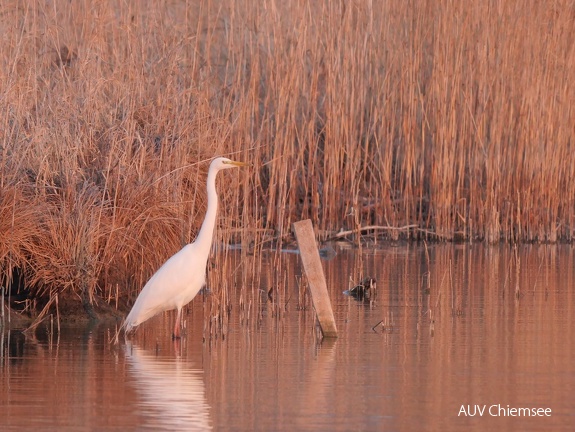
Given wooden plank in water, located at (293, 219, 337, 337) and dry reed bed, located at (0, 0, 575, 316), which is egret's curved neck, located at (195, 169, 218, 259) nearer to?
wooden plank in water, located at (293, 219, 337, 337)

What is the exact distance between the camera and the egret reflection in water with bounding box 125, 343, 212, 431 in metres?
5.37

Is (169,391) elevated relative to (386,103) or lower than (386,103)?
lower

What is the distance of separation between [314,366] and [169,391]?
1.02 meters

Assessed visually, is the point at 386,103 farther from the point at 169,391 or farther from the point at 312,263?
the point at 169,391

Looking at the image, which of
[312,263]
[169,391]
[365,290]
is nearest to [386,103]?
[365,290]

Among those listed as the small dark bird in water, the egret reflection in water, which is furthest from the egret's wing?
the small dark bird in water

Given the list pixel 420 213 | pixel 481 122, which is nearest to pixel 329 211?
pixel 420 213

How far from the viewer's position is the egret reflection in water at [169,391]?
5371 millimetres

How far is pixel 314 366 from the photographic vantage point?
22.1 ft

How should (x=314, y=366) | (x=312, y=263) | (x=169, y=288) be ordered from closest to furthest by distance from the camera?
(x=314, y=366) < (x=312, y=263) < (x=169, y=288)

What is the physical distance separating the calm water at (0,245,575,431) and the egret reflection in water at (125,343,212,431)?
0.03ft

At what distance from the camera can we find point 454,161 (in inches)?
574

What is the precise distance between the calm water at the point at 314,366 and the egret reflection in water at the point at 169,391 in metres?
0.01

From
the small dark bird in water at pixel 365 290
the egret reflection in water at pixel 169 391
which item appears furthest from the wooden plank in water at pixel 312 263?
the small dark bird in water at pixel 365 290
